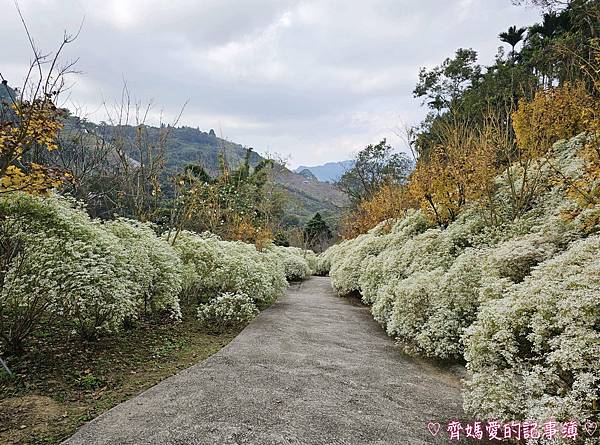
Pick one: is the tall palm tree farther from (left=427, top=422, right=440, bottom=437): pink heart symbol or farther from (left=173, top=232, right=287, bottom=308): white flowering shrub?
(left=427, top=422, right=440, bottom=437): pink heart symbol

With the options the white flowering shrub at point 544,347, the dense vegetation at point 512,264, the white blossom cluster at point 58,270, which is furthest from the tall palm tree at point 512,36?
the white blossom cluster at point 58,270

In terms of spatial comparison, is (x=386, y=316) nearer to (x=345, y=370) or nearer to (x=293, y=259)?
(x=345, y=370)

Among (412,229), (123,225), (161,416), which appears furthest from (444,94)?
(161,416)

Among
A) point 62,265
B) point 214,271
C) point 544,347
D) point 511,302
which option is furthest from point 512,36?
point 62,265

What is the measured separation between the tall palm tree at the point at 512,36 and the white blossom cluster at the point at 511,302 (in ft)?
51.6

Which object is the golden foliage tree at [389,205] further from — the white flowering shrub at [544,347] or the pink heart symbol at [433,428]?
the pink heart symbol at [433,428]

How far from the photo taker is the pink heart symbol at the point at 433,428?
2.84 metres

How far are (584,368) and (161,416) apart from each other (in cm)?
283

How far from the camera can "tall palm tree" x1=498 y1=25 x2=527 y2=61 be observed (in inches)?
725

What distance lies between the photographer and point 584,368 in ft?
7.65

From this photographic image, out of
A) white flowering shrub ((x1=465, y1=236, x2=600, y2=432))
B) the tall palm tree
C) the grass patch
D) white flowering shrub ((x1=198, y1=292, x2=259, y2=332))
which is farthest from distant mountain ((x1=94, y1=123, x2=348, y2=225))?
white flowering shrub ((x1=465, y1=236, x2=600, y2=432))

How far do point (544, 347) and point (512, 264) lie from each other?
1.62 metres

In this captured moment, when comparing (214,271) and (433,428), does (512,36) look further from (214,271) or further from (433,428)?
(433,428)

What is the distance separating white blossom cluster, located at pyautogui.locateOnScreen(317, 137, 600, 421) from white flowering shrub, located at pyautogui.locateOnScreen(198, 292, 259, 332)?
6.82 feet
